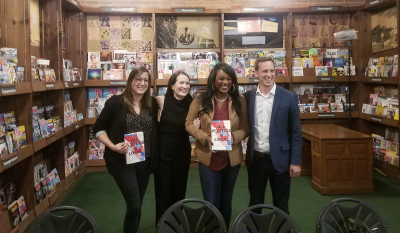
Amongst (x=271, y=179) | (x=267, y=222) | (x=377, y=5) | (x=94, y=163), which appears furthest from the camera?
(x=94, y=163)

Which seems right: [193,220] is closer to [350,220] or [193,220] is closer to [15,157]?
[350,220]

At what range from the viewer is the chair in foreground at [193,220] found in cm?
184

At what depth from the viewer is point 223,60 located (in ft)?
18.7

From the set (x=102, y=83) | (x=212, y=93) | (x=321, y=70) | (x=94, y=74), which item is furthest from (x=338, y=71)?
(x=94, y=74)

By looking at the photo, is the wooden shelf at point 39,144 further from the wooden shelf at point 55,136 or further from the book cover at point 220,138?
the book cover at point 220,138

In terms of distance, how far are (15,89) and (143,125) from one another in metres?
1.23

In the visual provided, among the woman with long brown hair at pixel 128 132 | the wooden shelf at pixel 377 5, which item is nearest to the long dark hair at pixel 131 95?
the woman with long brown hair at pixel 128 132

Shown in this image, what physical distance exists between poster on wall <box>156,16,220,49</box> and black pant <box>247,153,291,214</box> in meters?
3.63

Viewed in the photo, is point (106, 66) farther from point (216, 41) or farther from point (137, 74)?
point (137, 74)

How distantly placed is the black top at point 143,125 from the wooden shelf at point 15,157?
1.09 meters

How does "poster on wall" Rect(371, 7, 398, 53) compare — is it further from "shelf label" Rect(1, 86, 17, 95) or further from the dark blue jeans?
"shelf label" Rect(1, 86, 17, 95)

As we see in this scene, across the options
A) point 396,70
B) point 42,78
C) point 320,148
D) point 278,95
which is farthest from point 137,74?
point 396,70

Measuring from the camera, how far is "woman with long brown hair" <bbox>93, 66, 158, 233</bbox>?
253cm

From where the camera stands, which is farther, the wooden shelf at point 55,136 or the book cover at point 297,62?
the book cover at point 297,62
